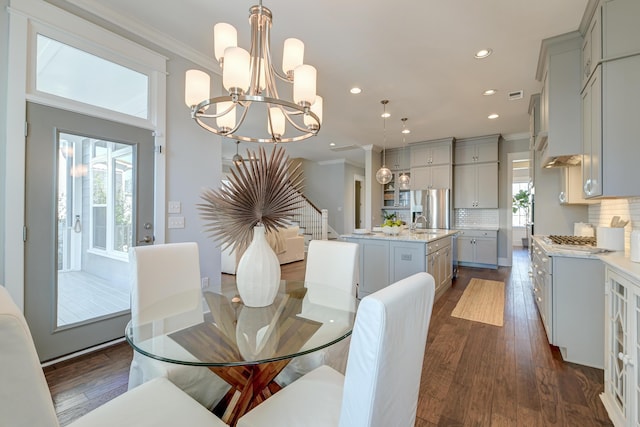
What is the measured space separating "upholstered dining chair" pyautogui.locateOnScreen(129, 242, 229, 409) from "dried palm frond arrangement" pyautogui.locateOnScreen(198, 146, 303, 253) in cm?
51

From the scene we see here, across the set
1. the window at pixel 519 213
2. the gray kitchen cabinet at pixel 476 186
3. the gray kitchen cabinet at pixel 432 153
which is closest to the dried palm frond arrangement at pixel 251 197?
the gray kitchen cabinet at pixel 432 153

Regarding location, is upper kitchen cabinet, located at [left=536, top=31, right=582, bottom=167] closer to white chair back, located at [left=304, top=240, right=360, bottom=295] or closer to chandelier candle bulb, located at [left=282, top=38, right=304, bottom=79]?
white chair back, located at [left=304, top=240, right=360, bottom=295]

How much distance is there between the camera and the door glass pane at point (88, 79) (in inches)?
82.0

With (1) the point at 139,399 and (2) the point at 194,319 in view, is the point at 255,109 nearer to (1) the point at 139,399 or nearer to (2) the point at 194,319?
(2) the point at 194,319

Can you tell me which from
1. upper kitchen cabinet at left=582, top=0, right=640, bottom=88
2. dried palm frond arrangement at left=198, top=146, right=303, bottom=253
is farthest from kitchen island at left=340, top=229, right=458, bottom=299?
dried palm frond arrangement at left=198, top=146, right=303, bottom=253

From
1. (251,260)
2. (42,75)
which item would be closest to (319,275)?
(251,260)

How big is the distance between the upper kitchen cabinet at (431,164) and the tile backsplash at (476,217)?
895mm

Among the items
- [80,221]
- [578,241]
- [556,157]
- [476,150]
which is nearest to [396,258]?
[578,241]

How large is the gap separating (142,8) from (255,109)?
2153 millimetres

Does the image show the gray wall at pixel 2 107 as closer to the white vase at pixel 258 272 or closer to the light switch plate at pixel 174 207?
the light switch plate at pixel 174 207

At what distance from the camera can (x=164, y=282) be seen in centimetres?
183

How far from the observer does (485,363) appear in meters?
2.23

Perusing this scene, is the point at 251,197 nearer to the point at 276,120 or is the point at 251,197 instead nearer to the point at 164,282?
the point at 276,120

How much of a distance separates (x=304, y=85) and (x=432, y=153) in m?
5.60
